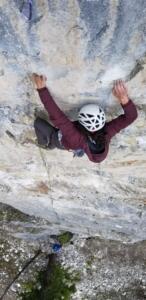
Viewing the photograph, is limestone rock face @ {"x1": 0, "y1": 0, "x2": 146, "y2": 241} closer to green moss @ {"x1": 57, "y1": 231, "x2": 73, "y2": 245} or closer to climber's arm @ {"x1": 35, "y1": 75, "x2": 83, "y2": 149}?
climber's arm @ {"x1": 35, "y1": 75, "x2": 83, "y2": 149}

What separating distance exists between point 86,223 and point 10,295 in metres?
2.34

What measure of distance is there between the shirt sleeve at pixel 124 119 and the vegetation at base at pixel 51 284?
Result: 4.81 meters

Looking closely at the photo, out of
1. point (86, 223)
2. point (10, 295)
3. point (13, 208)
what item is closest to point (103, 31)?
point (86, 223)

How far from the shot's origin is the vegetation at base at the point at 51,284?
7.92 metres

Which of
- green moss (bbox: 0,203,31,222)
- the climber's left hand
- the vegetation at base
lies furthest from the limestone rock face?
the vegetation at base

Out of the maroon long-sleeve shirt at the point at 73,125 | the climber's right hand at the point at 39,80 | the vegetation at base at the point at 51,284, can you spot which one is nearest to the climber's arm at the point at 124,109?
the maroon long-sleeve shirt at the point at 73,125

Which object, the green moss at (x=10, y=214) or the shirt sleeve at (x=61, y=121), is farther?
the green moss at (x=10, y=214)

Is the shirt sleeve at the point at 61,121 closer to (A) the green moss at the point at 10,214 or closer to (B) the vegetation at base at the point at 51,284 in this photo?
(A) the green moss at the point at 10,214

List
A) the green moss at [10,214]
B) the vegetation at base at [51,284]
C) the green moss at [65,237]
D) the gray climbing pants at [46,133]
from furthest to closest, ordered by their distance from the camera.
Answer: the vegetation at base at [51,284], the green moss at [65,237], the green moss at [10,214], the gray climbing pants at [46,133]

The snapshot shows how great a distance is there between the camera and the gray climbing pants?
3818 mm

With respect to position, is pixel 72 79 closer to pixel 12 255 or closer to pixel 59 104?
pixel 59 104

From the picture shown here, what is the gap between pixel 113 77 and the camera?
3275mm

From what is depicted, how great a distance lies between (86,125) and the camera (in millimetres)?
3531

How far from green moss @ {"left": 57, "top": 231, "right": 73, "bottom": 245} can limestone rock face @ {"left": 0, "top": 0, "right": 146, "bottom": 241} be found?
2075 millimetres
